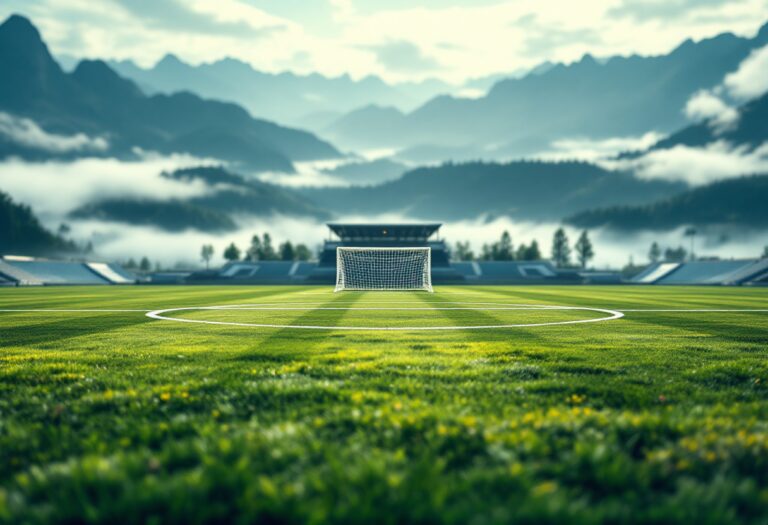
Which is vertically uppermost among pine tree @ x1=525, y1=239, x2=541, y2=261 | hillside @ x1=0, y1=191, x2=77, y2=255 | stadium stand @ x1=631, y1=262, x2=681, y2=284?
hillside @ x1=0, y1=191, x2=77, y2=255

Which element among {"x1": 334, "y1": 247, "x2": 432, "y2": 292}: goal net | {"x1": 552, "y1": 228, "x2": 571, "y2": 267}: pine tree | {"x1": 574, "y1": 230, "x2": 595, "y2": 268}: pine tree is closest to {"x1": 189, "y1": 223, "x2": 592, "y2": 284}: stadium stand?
{"x1": 334, "y1": 247, "x2": 432, "y2": 292}: goal net

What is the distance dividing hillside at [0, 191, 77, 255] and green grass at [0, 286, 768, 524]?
208 metres

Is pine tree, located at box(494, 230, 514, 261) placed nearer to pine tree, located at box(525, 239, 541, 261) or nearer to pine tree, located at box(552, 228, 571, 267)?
pine tree, located at box(525, 239, 541, 261)

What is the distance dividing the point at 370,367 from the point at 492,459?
338cm

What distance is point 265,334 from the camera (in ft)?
36.9

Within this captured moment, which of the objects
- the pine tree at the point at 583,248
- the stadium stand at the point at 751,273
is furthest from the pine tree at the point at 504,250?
the stadium stand at the point at 751,273

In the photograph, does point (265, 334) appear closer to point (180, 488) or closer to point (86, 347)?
point (86, 347)

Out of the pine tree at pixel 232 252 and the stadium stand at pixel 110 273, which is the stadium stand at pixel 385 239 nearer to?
the stadium stand at pixel 110 273

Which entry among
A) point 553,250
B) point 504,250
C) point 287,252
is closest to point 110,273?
point 287,252

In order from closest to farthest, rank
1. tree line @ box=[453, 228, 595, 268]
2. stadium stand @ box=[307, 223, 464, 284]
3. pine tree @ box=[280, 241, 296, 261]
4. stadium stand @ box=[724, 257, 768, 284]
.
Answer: stadium stand @ box=[724, 257, 768, 284]
stadium stand @ box=[307, 223, 464, 284]
pine tree @ box=[280, 241, 296, 261]
tree line @ box=[453, 228, 595, 268]

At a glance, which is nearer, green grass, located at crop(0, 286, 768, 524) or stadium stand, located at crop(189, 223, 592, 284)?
green grass, located at crop(0, 286, 768, 524)

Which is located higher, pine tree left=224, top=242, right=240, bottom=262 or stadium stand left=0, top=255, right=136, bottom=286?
pine tree left=224, top=242, right=240, bottom=262

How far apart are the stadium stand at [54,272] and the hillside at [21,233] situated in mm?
97034

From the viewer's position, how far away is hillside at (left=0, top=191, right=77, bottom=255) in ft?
565
